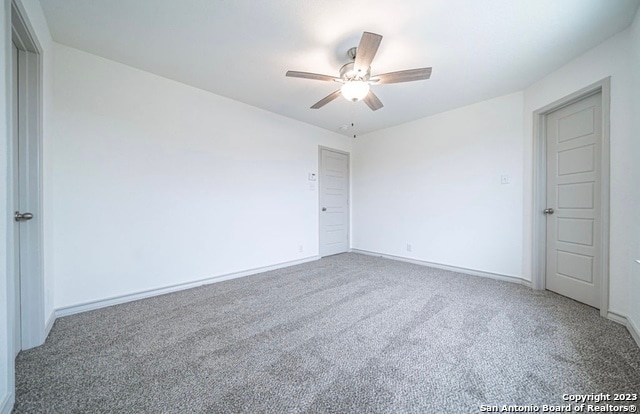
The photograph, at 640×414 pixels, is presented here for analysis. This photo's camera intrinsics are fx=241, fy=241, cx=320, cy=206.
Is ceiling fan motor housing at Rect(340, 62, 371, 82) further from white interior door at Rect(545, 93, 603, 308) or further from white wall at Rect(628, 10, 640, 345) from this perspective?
white interior door at Rect(545, 93, 603, 308)

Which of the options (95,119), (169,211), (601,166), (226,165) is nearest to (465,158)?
(601,166)

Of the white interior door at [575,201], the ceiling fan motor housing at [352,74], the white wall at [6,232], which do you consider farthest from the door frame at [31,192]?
the white interior door at [575,201]

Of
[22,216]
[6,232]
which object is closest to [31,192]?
[22,216]

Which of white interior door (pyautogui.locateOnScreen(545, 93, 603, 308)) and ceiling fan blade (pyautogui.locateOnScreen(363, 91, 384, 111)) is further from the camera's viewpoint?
ceiling fan blade (pyautogui.locateOnScreen(363, 91, 384, 111))

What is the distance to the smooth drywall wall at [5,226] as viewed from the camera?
116 centimetres

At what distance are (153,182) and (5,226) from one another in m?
1.55

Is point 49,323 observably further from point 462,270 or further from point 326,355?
point 462,270

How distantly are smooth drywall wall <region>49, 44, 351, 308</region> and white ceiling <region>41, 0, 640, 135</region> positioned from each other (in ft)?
1.07

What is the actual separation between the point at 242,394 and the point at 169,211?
7.31 ft

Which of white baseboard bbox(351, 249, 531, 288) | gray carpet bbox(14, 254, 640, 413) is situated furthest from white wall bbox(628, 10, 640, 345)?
white baseboard bbox(351, 249, 531, 288)

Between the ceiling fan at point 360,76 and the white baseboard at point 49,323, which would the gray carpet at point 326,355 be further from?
the ceiling fan at point 360,76

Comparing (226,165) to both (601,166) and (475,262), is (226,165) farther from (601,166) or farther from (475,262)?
(601,166)

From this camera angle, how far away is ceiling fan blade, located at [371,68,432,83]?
198 centimetres

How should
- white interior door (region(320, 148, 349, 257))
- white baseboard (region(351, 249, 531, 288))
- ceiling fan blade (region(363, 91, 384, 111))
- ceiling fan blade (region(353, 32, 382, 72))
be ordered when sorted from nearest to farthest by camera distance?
ceiling fan blade (region(353, 32, 382, 72)), ceiling fan blade (region(363, 91, 384, 111)), white baseboard (region(351, 249, 531, 288)), white interior door (region(320, 148, 349, 257))
